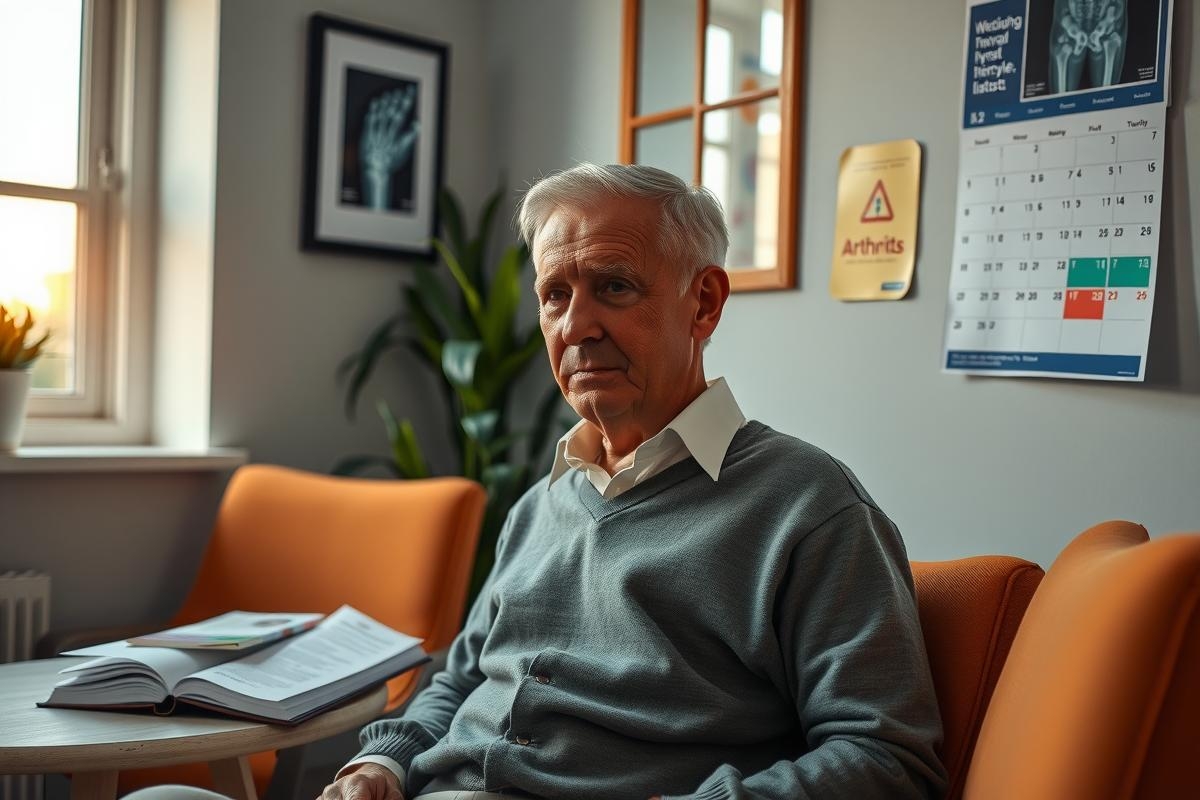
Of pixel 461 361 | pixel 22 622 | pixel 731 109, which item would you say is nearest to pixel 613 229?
pixel 731 109

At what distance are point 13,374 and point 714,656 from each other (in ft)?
5.70

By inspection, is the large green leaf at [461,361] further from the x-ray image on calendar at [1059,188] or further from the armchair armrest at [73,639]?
the x-ray image on calendar at [1059,188]

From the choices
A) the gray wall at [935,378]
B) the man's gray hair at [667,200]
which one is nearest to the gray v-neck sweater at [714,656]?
the man's gray hair at [667,200]

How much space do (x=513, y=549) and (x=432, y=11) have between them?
1.85 metres

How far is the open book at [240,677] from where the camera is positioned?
145cm

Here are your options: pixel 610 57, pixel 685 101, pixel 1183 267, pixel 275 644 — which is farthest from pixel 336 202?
pixel 1183 267

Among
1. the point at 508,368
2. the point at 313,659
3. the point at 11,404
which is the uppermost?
the point at 508,368

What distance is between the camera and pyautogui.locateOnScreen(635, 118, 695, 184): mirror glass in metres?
2.36

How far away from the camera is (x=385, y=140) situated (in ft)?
9.15

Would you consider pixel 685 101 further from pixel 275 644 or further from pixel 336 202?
pixel 275 644

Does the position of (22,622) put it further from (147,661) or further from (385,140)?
(385,140)

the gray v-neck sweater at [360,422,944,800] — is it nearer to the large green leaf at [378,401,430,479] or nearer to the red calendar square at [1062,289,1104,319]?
the red calendar square at [1062,289,1104,319]

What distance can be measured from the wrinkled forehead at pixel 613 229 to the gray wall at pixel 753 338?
2.26 feet

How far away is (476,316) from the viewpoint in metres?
2.70
